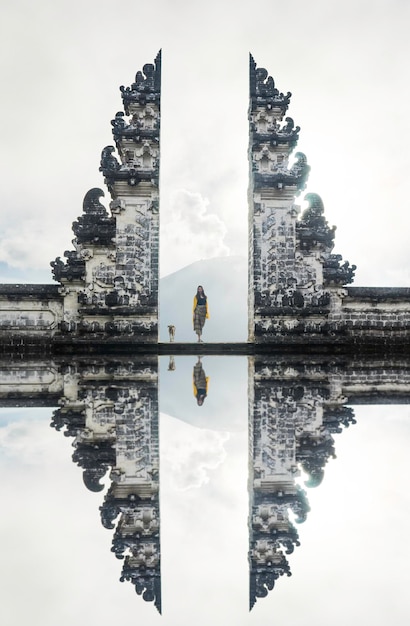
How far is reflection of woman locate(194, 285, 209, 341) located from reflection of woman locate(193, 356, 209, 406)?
482cm

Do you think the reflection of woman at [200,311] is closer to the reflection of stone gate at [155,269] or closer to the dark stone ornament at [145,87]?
the reflection of stone gate at [155,269]

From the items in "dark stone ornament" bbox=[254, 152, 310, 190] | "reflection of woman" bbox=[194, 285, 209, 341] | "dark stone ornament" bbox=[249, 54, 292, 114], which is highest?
"dark stone ornament" bbox=[249, 54, 292, 114]

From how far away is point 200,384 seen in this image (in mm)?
7406

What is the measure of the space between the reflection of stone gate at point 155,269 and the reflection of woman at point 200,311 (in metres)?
1.20

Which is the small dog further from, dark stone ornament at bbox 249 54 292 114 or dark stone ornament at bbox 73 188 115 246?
dark stone ornament at bbox 249 54 292 114

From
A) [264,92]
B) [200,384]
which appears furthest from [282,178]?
[200,384]

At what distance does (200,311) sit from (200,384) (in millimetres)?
8049

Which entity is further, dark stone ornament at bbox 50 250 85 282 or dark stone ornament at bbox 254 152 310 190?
dark stone ornament at bbox 254 152 310 190

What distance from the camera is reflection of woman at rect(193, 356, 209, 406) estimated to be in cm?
609

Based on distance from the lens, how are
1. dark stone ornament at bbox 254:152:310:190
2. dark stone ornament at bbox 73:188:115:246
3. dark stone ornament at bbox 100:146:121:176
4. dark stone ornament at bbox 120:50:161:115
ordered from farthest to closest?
dark stone ornament at bbox 120:50:161:115 → dark stone ornament at bbox 254:152:310:190 → dark stone ornament at bbox 100:146:121:176 → dark stone ornament at bbox 73:188:115:246

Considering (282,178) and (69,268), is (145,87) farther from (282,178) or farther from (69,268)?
(69,268)

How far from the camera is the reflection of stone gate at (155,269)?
14.3 m

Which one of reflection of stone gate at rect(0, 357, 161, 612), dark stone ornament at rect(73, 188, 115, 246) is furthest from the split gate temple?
reflection of stone gate at rect(0, 357, 161, 612)

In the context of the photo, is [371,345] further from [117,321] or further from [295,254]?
[117,321]
